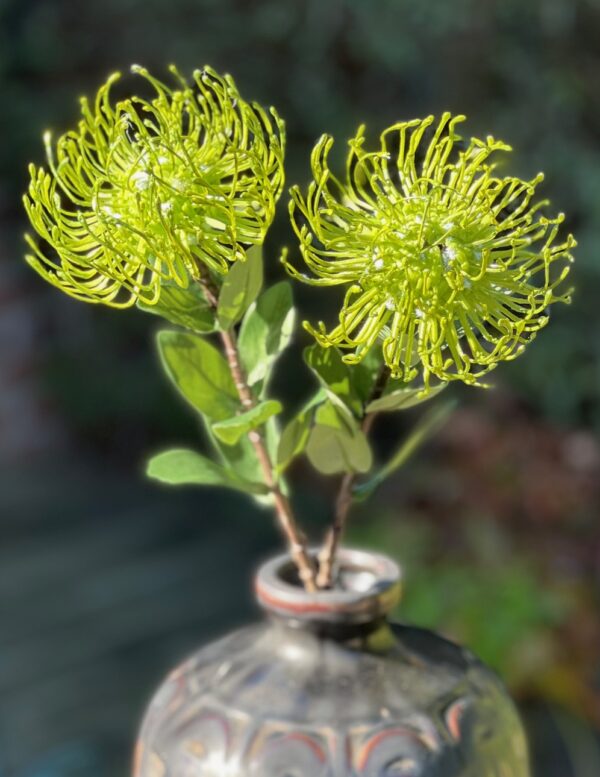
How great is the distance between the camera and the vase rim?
0.67 m

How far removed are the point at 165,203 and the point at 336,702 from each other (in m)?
0.33

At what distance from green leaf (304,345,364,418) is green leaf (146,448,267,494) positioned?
0.09 meters

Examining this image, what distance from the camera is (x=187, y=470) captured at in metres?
0.66

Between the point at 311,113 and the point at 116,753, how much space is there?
5.51 ft

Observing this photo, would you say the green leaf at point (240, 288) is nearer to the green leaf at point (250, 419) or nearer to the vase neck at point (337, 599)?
the green leaf at point (250, 419)

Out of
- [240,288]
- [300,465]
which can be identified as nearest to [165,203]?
[240,288]

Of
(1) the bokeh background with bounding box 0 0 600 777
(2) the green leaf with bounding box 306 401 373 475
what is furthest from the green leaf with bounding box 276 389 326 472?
(1) the bokeh background with bounding box 0 0 600 777

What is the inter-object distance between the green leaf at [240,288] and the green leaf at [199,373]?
0.05 meters

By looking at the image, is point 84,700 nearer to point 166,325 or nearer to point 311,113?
point 166,325

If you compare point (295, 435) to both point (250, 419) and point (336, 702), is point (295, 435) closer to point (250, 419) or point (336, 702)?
point (250, 419)

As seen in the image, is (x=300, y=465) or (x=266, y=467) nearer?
(x=266, y=467)

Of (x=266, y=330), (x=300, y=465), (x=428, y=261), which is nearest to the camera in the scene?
(x=428, y=261)

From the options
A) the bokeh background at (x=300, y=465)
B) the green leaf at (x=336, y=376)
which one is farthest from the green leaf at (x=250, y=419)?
the bokeh background at (x=300, y=465)

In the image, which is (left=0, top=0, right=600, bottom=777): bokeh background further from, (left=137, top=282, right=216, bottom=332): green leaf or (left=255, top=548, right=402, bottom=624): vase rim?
(left=137, top=282, right=216, bottom=332): green leaf
